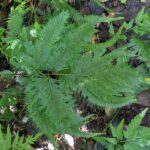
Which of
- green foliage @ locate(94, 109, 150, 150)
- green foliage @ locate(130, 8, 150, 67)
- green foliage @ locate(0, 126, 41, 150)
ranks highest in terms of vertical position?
green foliage @ locate(130, 8, 150, 67)

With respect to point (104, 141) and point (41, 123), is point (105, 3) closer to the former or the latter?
point (104, 141)

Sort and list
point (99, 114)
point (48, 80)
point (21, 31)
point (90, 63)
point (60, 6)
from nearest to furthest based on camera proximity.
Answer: point (90, 63), point (48, 80), point (21, 31), point (60, 6), point (99, 114)

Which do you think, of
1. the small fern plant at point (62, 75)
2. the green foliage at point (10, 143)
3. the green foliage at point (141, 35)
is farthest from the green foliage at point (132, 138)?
the green foliage at point (10, 143)

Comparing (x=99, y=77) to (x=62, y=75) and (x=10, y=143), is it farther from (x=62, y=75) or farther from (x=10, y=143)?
(x=10, y=143)

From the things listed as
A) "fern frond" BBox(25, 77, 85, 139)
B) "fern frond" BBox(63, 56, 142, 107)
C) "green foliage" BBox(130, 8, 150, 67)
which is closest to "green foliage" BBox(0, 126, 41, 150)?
"fern frond" BBox(25, 77, 85, 139)

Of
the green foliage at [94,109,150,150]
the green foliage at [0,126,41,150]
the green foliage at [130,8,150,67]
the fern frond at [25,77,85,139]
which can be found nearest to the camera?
the fern frond at [25,77,85,139]

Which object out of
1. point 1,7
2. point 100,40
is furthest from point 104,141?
point 1,7

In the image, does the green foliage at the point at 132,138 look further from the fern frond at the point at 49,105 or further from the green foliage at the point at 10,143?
the green foliage at the point at 10,143

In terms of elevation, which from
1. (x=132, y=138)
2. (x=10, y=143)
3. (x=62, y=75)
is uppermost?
(x=62, y=75)

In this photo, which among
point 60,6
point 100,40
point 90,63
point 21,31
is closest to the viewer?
point 90,63

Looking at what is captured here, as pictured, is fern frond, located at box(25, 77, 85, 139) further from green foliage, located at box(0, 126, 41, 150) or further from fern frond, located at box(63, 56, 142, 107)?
green foliage, located at box(0, 126, 41, 150)

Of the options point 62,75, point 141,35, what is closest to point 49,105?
point 62,75
